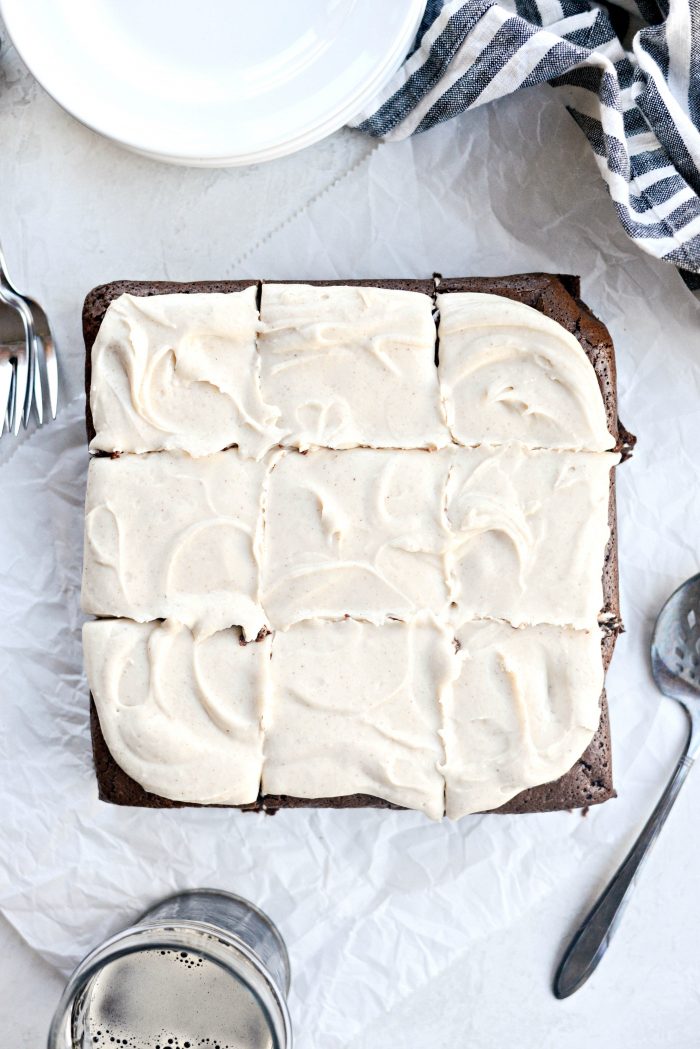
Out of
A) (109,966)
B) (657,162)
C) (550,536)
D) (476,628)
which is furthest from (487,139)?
(109,966)

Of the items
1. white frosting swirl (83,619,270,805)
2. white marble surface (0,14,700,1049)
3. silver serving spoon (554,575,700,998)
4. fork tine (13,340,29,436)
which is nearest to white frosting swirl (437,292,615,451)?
white marble surface (0,14,700,1049)

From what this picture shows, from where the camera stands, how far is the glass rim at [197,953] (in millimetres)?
2016

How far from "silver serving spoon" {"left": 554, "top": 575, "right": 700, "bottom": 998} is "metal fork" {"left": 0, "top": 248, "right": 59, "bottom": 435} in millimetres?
1722

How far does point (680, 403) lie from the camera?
2391 mm

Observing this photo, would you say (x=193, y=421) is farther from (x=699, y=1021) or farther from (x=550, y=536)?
(x=699, y=1021)

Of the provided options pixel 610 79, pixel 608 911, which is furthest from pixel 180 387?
pixel 608 911

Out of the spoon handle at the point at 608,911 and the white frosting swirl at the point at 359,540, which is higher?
the white frosting swirl at the point at 359,540

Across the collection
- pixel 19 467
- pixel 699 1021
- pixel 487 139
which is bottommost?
pixel 699 1021

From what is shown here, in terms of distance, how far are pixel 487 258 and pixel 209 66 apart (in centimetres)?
84

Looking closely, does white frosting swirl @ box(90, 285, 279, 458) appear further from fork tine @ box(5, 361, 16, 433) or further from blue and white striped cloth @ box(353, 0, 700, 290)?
blue and white striped cloth @ box(353, 0, 700, 290)

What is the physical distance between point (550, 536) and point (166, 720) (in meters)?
0.95

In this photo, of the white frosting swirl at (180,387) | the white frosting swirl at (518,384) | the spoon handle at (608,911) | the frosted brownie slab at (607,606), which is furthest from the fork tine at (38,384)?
the spoon handle at (608,911)

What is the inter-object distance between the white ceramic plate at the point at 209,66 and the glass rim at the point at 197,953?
5.99ft

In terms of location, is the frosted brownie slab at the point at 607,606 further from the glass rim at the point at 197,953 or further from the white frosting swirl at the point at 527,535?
the glass rim at the point at 197,953
